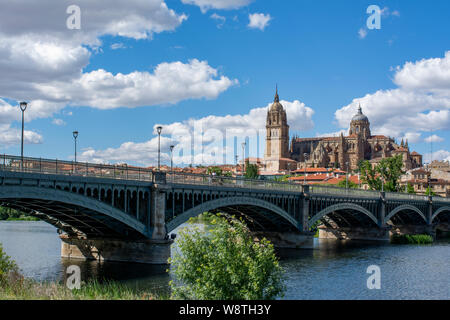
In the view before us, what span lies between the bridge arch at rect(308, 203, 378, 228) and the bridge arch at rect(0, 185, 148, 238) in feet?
93.4

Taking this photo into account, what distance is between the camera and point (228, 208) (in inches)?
2274

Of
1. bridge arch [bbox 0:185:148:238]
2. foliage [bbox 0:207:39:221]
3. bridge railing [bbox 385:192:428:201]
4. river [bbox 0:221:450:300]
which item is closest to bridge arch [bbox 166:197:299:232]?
bridge arch [bbox 0:185:148:238]

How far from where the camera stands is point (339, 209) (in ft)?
233

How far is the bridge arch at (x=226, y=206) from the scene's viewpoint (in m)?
44.4

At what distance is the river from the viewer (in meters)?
37.2

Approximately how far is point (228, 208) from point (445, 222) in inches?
2668

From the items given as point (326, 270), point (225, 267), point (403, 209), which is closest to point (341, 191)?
point (403, 209)

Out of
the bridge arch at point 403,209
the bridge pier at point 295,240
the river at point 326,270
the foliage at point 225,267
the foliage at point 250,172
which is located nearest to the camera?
the foliage at point 225,267

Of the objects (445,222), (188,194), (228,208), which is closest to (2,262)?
(188,194)

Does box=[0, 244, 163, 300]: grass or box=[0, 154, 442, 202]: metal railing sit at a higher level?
box=[0, 154, 442, 202]: metal railing

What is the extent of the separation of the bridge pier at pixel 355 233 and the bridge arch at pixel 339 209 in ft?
7.81
